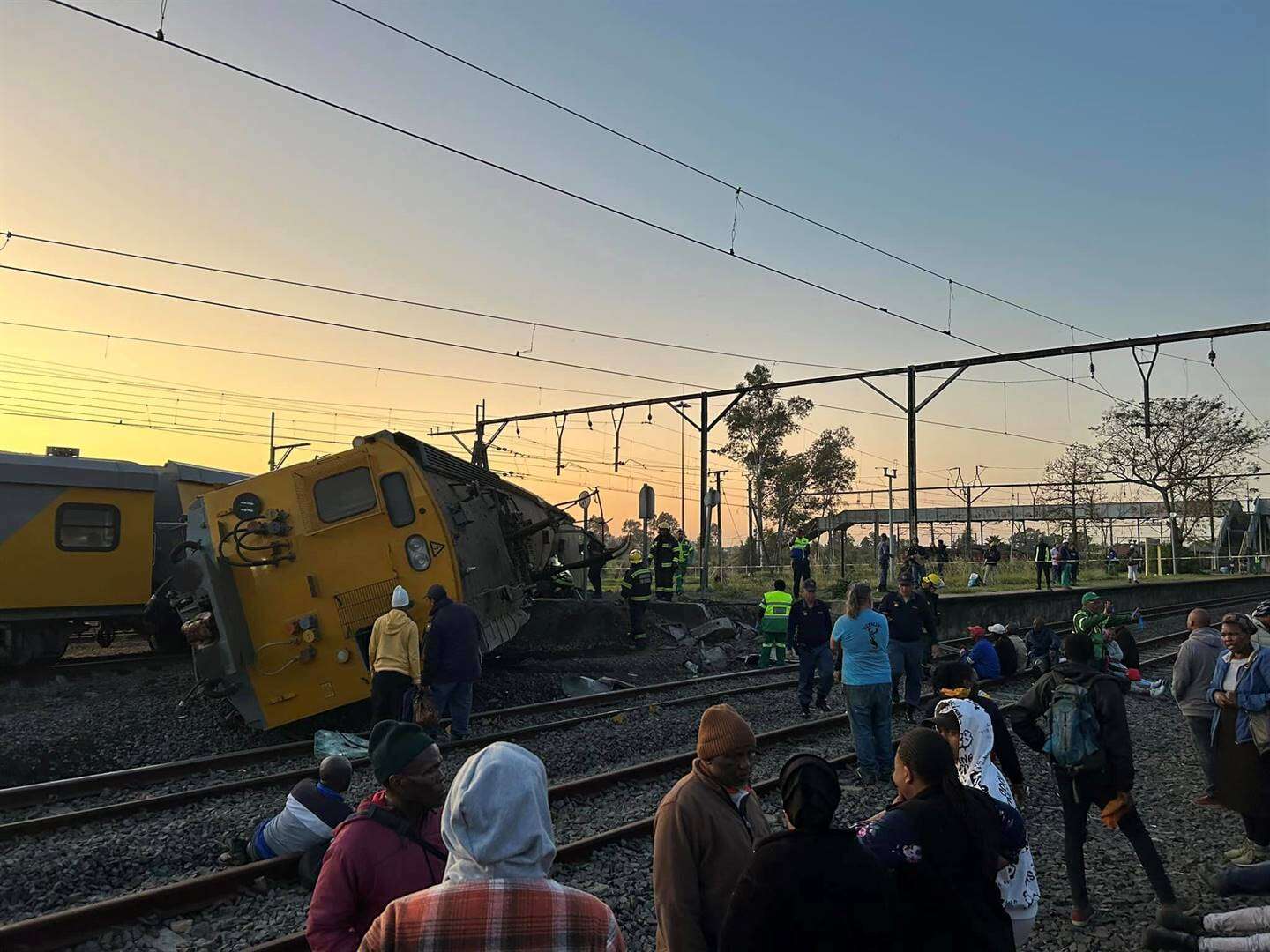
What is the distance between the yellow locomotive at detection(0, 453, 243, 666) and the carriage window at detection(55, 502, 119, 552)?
15 millimetres

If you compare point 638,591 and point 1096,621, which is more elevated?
point 1096,621

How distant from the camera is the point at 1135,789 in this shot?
8805 millimetres

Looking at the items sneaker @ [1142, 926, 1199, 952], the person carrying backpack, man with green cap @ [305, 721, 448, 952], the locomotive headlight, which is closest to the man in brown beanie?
man with green cap @ [305, 721, 448, 952]

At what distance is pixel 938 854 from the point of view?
3109 mm

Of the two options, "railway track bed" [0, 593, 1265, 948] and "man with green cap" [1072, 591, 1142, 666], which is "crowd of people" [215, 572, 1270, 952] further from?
"man with green cap" [1072, 591, 1142, 666]

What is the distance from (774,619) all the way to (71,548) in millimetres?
11998

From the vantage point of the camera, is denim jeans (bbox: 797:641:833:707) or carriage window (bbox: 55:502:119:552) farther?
carriage window (bbox: 55:502:119:552)

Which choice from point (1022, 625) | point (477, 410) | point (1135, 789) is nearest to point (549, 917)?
point (1135, 789)

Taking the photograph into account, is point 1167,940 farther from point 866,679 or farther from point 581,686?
point 581,686

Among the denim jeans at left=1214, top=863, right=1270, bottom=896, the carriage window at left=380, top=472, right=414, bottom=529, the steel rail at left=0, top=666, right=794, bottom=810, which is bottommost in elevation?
the steel rail at left=0, top=666, right=794, bottom=810

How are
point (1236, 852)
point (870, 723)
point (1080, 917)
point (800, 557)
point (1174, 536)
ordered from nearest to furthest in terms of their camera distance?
point (1080, 917), point (1236, 852), point (870, 723), point (800, 557), point (1174, 536)

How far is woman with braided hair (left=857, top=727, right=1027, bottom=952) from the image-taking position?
3.01 m

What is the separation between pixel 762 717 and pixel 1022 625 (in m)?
13.8

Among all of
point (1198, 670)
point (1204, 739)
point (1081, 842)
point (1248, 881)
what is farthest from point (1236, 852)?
point (1248, 881)
